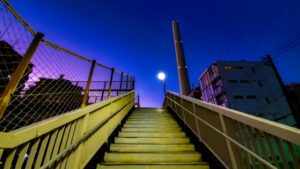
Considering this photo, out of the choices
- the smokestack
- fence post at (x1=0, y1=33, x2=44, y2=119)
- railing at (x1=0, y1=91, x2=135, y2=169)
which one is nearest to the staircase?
railing at (x1=0, y1=91, x2=135, y2=169)

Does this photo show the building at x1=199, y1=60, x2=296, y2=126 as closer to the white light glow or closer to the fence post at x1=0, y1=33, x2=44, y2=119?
the white light glow

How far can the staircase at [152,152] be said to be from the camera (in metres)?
2.94

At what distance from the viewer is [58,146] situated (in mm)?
1711

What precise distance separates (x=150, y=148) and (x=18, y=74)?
9.38 feet

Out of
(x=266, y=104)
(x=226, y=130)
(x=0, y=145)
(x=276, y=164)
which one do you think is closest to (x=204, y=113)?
(x=226, y=130)

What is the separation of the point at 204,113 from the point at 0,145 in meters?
3.12

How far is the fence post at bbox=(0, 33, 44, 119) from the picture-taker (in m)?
1.57

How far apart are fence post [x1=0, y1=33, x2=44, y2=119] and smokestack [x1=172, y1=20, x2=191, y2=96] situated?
57.3 feet

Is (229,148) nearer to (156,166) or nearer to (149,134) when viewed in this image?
(156,166)

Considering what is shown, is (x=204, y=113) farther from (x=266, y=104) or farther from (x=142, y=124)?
(x=266, y=104)

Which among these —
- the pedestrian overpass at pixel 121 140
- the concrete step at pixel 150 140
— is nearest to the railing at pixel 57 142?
the pedestrian overpass at pixel 121 140

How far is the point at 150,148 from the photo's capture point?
3.70 m

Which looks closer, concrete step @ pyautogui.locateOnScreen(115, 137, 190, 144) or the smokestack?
concrete step @ pyautogui.locateOnScreen(115, 137, 190, 144)

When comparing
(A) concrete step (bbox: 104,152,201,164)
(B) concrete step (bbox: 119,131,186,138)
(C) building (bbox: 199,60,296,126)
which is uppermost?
(C) building (bbox: 199,60,296,126)
